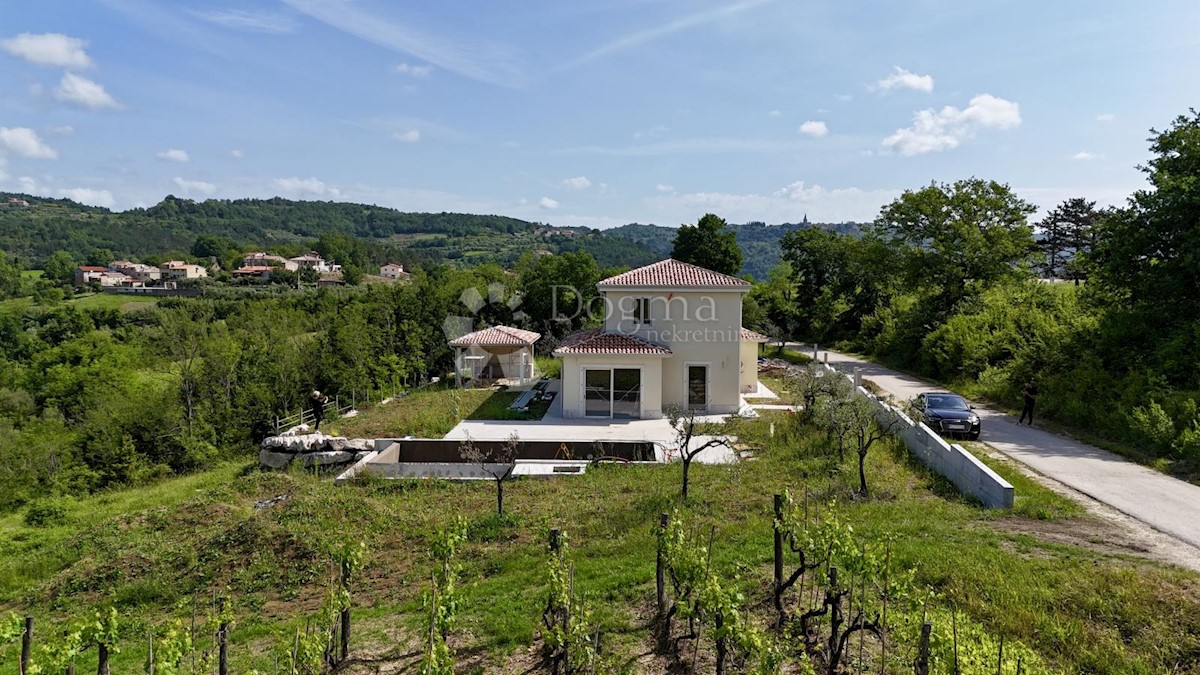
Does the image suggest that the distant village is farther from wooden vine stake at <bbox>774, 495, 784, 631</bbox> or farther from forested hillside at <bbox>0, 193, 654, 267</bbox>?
wooden vine stake at <bbox>774, 495, 784, 631</bbox>

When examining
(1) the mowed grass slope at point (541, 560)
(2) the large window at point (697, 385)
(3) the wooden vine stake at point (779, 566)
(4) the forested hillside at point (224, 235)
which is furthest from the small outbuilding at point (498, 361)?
(4) the forested hillside at point (224, 235)

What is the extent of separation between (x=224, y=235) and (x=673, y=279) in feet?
557

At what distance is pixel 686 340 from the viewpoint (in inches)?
902

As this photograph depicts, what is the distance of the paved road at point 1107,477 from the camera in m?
10.8

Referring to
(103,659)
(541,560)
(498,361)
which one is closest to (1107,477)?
(541,560)

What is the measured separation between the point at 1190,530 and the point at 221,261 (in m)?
130

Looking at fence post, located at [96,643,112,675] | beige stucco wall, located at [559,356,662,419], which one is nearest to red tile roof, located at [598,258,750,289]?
beige stucco wall, located at [559,356,662,419]

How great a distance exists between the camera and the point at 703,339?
74.9 ft

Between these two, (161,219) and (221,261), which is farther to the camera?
(161,219)

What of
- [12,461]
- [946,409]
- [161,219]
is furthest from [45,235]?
[946,409]

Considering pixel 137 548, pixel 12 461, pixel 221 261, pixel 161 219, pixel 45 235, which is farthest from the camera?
pixel 161 219

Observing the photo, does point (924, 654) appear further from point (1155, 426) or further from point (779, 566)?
point (1155, 426)

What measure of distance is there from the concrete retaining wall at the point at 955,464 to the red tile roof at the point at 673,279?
283 inches

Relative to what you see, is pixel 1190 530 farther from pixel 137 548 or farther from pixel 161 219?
pixel 161 219
